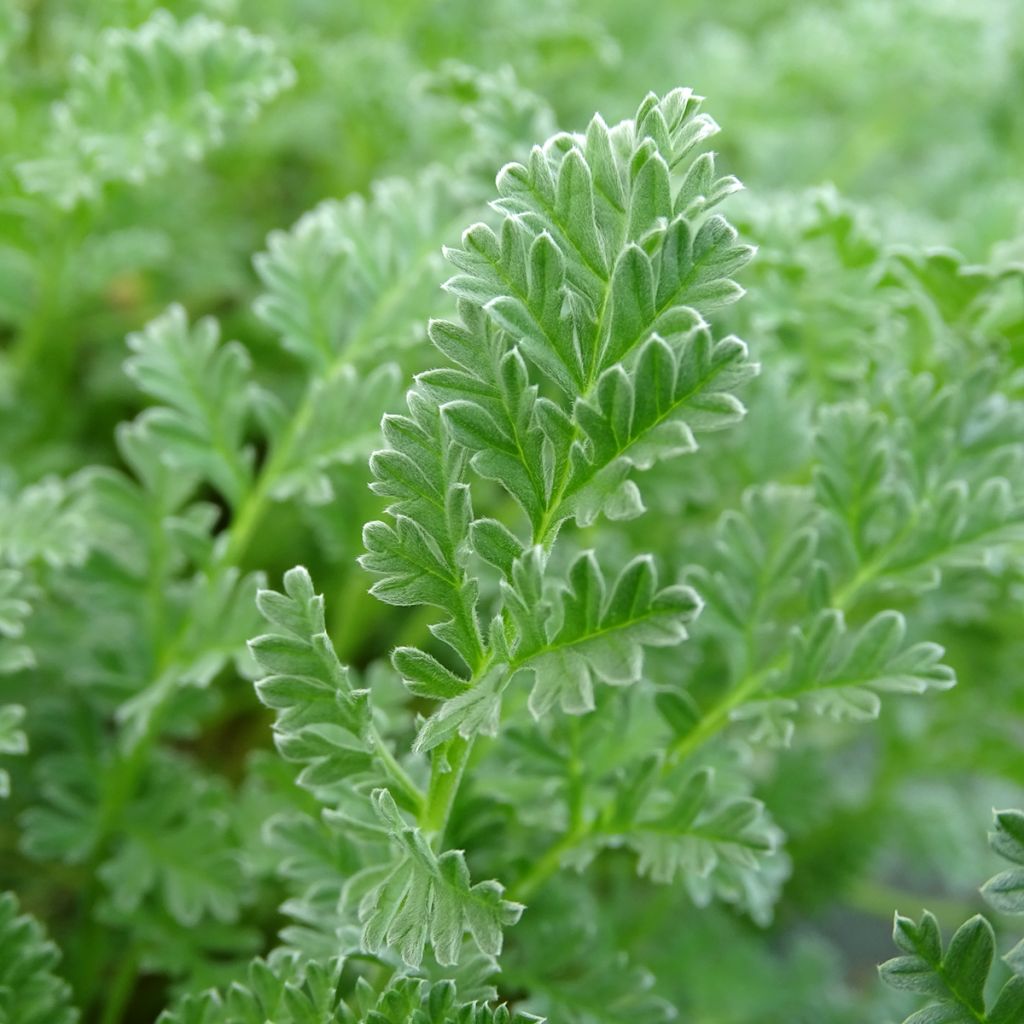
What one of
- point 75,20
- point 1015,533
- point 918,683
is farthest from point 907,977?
point 75,20

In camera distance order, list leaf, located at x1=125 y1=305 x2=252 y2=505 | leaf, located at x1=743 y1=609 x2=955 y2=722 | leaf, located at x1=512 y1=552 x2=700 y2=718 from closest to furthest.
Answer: leaf, located at x1=512 y1=552 x2=700 y2=718 → leaf, located at x1=743 y1=609 x2=955 y2=722 → leaf, located at x1=125 y1=305 x2=252 y2=505

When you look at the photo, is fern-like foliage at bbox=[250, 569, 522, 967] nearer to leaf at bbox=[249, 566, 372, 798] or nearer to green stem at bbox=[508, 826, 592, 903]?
leaf at bbox=[249, 566, 372, 798]

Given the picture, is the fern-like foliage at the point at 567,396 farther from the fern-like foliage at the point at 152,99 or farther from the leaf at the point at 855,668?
the fern-like foliage at the point at 152,99

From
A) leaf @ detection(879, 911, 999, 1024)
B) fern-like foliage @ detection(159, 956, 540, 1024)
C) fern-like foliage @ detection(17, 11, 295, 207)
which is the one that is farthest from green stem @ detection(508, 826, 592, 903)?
fern-like foliage @ detection(17, 11, 295, 207)

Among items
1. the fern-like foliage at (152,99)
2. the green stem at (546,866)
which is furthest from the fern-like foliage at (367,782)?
the fern-like foliage at (152,99)

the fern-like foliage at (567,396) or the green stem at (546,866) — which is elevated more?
the fern-like foliage at (567,396)

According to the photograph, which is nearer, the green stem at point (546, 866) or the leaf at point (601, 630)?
the leaf at point (601, 630)

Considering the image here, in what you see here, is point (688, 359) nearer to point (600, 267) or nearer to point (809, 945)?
point (600, 267)

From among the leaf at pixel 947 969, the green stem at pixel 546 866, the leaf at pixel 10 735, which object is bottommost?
the leaf at pixel 947 969
